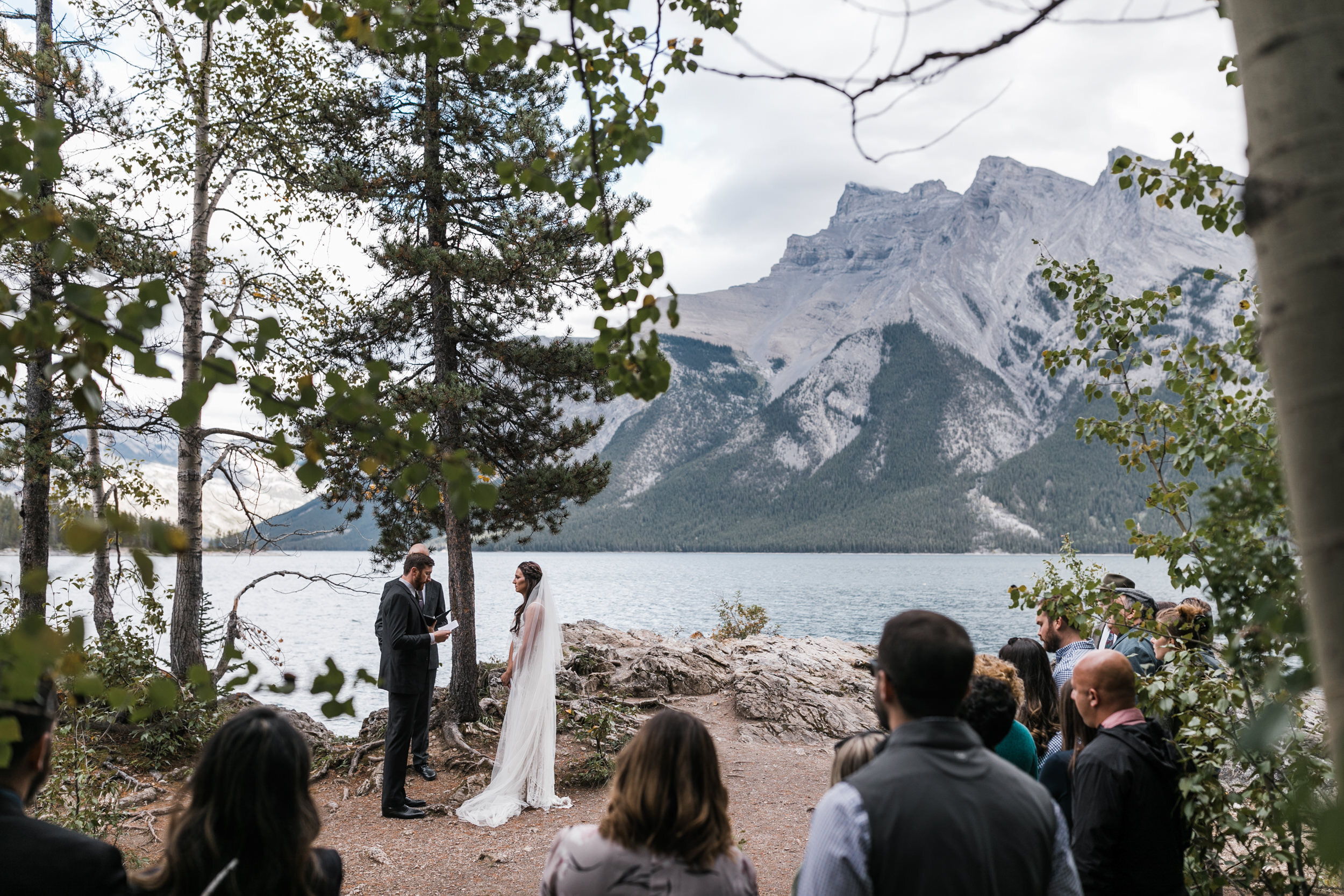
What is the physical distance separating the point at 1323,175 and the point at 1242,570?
Result: 211 centimetres

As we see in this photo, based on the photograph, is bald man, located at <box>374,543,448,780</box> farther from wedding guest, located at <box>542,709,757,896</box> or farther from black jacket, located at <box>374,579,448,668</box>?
wedding guest, located at <box>542,709,757,896</box>

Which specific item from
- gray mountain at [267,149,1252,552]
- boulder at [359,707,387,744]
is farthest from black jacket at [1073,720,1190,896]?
gray mountain at [267,149,1252,552]

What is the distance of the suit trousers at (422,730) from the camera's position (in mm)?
7570

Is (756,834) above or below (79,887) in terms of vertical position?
below

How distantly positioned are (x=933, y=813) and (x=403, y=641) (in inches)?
225

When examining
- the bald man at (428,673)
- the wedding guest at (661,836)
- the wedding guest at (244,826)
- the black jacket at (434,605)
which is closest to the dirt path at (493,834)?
the bald man at (428,673)

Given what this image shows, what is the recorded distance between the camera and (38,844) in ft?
5.99

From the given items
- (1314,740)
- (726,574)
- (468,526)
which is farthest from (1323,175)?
(726,574)

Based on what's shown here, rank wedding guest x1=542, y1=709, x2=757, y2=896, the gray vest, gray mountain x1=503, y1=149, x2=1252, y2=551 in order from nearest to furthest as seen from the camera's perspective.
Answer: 1. the gray vest
2. wedding guest x1=542, y1=709, x2=757, y2=896
3. gray mountain x1=503, y1=149, x2=1252, y2=551

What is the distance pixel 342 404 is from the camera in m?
1.41

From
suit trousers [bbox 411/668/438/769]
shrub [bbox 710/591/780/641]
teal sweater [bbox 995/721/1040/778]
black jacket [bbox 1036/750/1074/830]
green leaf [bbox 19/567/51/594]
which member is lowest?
shrub [bbox 710/591/780/641]

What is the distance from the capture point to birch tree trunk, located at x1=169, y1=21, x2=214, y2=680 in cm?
864

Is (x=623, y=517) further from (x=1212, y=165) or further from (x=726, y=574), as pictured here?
(x=1212, y=165)

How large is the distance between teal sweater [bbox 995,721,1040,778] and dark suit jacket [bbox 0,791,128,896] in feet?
9.78
